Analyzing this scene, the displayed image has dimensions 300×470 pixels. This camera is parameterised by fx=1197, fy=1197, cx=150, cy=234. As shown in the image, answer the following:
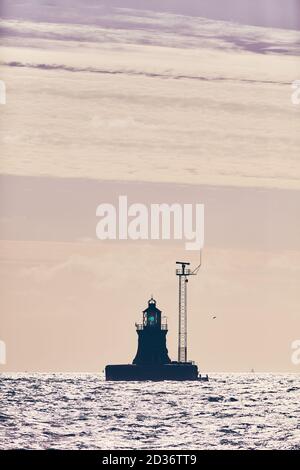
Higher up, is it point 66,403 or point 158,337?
point 158,337

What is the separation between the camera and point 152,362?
83.1 m

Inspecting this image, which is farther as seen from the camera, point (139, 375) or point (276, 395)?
point (139, 375)

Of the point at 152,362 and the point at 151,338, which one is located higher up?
the point at 151,338

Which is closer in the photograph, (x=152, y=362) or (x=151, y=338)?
(x=151, y=338)

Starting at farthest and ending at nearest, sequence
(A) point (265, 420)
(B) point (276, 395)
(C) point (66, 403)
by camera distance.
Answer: (B) point (276, 395)
(C) point (66, 403)
(A) point (265, 420)

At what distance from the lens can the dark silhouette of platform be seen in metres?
79.5

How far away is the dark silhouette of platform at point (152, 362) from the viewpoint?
261ft
